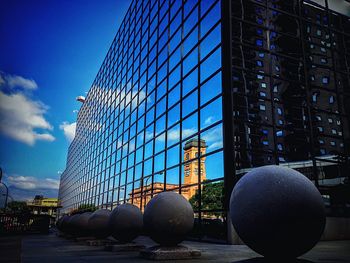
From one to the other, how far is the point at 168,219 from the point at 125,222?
3.03 m

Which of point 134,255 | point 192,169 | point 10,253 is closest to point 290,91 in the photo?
point 192,169

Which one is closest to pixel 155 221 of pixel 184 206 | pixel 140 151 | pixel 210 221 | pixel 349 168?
pixel 184 206

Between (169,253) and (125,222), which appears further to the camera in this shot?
(125,222)

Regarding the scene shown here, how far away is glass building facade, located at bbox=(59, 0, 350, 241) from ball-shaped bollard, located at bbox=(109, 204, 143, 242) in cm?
692

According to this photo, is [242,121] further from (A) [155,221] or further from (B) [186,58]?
(A) [155,221]

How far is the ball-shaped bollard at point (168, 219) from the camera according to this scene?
817 cm

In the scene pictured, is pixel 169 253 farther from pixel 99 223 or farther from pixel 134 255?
pixel 99 223

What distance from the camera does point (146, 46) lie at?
34.3m

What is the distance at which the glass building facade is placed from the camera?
18.1 meters

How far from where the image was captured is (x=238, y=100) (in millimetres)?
18297

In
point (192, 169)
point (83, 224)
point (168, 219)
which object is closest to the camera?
point (168, 219)

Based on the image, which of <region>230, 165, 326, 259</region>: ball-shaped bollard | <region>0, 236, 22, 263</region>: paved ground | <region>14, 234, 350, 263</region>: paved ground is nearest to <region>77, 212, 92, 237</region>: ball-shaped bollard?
<region>0, 236, 22, 263</region>: paved ground

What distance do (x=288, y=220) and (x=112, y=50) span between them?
175 feet

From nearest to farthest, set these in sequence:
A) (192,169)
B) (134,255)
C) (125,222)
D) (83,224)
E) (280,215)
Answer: (280,215) < (134,255) < (125,222) < (83,224) < (192,169)
